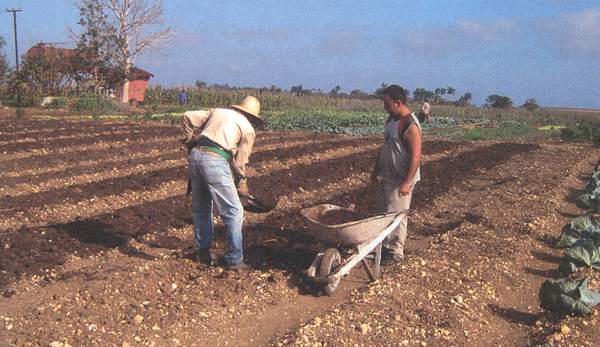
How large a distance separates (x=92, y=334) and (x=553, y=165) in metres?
12.9

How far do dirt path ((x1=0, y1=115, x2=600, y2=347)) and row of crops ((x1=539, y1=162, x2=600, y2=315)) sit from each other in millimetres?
124

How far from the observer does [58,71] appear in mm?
31500

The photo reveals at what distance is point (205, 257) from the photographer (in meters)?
5.24

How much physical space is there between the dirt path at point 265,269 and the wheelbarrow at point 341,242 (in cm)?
27

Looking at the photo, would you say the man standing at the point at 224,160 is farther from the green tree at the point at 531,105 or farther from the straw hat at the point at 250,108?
the green tree at the point at 531,105

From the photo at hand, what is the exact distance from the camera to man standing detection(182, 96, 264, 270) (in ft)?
15.6

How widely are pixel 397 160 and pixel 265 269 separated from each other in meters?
1.75

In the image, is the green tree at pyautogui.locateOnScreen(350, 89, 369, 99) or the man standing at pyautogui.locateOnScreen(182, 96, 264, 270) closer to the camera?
the man standing at pyautogui.locateOnScreen(182, 96, 264, 270)

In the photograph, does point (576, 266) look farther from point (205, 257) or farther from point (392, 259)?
point (205, 257)

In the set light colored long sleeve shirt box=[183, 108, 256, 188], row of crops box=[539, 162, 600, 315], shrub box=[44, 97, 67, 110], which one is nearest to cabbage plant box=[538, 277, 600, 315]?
row of crops box=[539, 162, 600, 315]

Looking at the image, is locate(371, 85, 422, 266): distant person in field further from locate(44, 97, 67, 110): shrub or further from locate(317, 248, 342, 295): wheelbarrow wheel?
locate(44, 97, 67, 110): shrub

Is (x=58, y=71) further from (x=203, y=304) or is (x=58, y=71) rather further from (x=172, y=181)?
(x=203, y=304)

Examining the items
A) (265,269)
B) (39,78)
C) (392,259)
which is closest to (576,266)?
(392,259)

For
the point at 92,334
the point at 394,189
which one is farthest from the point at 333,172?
the point at 92,334
